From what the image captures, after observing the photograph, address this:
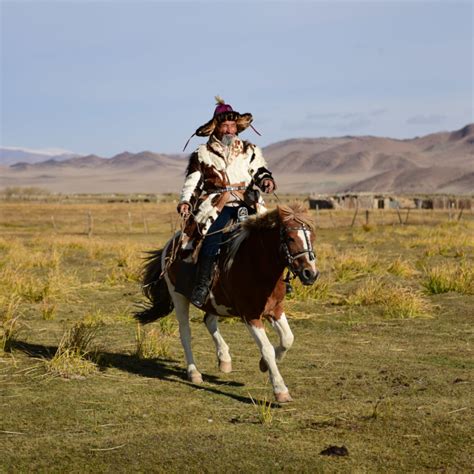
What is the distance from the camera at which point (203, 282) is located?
25.6 feet

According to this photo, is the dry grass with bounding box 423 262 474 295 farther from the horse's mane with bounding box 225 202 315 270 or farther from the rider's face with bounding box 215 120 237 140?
the horse's mane with bounding box 225 202 315 270

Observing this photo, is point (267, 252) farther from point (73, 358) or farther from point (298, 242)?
point (73, 358)

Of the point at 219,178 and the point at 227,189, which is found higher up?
the point at 219,178

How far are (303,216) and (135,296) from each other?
788 cm

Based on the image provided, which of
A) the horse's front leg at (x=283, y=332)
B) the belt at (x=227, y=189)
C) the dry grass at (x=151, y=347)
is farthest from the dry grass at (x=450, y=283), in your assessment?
the horse's front leg at (x=283, y=332)

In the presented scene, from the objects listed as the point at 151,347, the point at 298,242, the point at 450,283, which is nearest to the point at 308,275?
the point at 298,242

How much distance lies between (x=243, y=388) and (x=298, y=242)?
1.75 m

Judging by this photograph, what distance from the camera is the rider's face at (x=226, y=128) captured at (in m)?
8.23

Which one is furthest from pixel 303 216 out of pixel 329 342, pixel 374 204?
pixel 374 204

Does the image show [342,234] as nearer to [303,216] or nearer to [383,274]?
[383,274]

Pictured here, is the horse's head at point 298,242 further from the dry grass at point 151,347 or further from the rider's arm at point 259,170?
the dry grass at point 151,347

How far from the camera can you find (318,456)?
567 cm

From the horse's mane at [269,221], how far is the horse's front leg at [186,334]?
1162 millimetres

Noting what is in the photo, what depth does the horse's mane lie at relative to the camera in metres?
6.95
